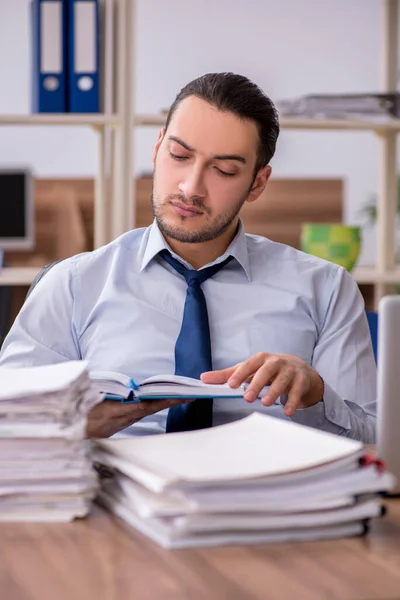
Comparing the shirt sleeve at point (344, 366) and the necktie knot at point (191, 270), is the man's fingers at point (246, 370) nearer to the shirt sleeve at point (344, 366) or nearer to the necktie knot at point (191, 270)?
the shirt sleeve at point (344, 366)

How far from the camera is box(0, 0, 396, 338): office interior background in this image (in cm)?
619

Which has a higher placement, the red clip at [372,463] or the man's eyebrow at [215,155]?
the man's eyebrow at [215,155]

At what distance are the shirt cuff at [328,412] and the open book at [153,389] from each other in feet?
1.35

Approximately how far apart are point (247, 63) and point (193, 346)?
15.5 ft

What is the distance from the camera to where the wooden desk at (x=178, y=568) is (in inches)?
32.2

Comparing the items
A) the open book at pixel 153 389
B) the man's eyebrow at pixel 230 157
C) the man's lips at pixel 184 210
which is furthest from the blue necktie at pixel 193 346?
the open book at pixel 153 389

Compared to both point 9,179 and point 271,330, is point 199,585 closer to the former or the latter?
point 271,330

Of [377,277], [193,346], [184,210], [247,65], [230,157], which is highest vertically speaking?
[247,65]

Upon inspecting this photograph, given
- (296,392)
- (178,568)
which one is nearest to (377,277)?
(296,392)

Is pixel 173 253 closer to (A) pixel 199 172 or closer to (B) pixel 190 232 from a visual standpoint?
(B) pixel 190 232

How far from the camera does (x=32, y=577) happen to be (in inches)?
33.8

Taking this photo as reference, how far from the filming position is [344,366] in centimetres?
186

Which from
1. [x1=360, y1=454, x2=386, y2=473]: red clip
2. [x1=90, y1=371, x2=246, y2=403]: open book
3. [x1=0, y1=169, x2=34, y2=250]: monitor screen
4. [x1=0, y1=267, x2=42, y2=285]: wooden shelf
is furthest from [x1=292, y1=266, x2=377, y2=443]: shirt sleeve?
[x1=0, y1=169, x2=34, y2=250]: monitor screen

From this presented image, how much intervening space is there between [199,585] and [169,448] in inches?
8.9
